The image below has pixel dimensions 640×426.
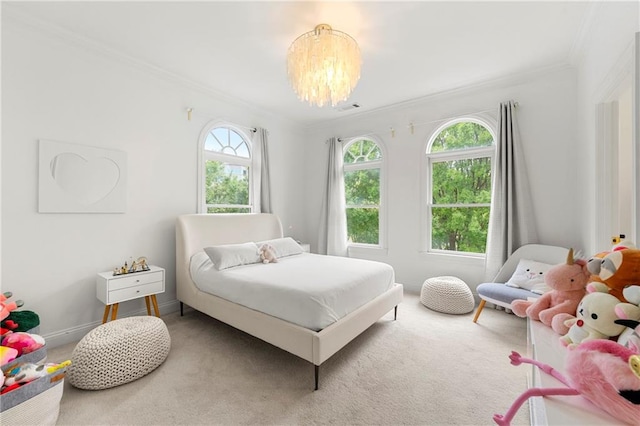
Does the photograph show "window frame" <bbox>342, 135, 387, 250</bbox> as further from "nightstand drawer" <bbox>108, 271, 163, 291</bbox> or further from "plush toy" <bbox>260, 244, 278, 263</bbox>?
"nightstand drawer" <bbox>108, 271, 163, 291</bbox>

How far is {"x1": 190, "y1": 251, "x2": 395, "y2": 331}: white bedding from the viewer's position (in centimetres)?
200

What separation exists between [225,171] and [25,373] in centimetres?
294

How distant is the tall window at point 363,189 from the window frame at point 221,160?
1.70 metres

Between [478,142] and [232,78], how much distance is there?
11.2 ft

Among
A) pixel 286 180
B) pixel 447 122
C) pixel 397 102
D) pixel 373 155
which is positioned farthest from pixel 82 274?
pixel 447 122

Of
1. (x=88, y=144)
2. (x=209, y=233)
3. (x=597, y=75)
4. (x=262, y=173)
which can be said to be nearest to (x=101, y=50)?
(x=88, y=144)

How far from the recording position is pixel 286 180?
16.1ft

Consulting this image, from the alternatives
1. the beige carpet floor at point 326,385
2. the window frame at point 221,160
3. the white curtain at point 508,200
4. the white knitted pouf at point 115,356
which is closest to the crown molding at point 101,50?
the window frame at point 221,160

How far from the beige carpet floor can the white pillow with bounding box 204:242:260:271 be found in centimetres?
72

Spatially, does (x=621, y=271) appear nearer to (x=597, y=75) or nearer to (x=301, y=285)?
(x=301, y=285)

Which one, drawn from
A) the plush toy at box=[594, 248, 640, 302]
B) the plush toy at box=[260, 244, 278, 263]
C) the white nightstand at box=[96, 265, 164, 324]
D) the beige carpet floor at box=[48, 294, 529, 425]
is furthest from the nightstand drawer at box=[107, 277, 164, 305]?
the plush toy at box=[594, 248, 640, 302]

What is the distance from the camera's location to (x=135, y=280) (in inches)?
104

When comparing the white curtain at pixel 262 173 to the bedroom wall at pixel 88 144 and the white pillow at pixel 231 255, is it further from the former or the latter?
the white pillow at pixel 231 255

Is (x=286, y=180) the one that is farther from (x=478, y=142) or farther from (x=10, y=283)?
(x=10, y=283)
